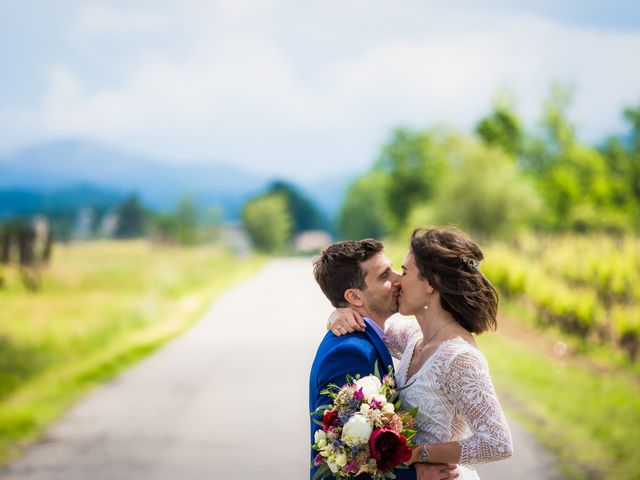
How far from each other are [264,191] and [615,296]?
296 ft

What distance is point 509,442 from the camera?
10.1 ft

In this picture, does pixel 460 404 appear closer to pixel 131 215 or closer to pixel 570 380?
pixel 570 380

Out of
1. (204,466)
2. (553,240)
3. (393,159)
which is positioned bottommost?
(393,159)

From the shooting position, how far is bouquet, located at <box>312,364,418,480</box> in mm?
2967

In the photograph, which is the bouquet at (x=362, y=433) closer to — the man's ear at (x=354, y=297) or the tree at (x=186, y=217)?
the man's ear at (x=354, y=297)

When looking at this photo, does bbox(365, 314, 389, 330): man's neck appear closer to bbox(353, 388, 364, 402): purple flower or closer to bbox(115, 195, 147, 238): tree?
bbox(353, 388, 364, 402): purple flower

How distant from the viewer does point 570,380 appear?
1167cm

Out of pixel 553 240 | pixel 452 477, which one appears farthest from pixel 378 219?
pixel 452 477

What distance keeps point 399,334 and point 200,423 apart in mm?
6795

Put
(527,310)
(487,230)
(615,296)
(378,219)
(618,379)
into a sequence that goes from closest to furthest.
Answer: (618,379) → (615,296) → (527,310) → (487,230) → (378,219)

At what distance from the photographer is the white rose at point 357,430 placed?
2.97 meters

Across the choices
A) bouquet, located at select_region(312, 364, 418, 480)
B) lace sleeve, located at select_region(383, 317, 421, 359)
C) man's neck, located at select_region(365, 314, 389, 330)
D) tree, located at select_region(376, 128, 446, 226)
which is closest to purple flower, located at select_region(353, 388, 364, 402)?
bouquet, located at select_region(312, 364, 418, 480)

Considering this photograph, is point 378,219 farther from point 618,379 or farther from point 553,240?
point 618,379

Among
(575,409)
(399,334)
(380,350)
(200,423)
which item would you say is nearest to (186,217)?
(200,423)
